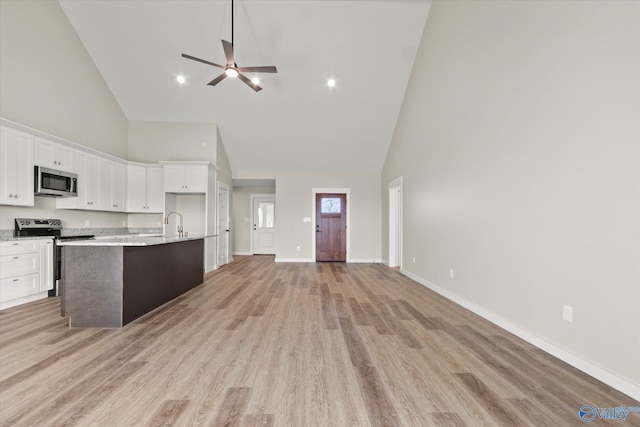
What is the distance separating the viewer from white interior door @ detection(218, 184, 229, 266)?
6773 millimetres

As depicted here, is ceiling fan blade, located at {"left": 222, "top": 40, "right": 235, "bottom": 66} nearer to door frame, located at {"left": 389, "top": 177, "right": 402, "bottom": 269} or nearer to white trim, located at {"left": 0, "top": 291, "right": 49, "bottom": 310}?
white trim, located at {"left": 0, "top": 291, "right": 49, "bottom": 310}

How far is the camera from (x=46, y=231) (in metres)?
4.12

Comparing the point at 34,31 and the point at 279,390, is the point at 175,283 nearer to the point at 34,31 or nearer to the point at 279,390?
the point at 279,390

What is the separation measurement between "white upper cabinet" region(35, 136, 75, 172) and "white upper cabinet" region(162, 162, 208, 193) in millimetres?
1571

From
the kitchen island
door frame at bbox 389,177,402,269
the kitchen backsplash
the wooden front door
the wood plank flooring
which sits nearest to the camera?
the wood plank flooring

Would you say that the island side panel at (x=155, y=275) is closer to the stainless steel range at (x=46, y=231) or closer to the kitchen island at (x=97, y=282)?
the kitchen island at (x=97, y=282)

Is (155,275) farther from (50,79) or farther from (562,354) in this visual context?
(562,354)

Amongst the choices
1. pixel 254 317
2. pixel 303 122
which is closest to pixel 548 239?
pixel 254 317

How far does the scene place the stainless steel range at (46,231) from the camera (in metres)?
3.81

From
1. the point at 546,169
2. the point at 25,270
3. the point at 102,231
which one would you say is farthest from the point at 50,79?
the point at 546,169

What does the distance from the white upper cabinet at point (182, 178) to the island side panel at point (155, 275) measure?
176 centimetres

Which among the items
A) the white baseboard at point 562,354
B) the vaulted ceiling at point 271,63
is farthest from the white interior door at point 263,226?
the white baseboard at point 562,354

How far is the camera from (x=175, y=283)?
3885 mm

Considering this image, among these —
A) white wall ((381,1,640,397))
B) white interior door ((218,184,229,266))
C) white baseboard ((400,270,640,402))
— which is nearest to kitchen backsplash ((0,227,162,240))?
white interior door ((218,184,229,266))
